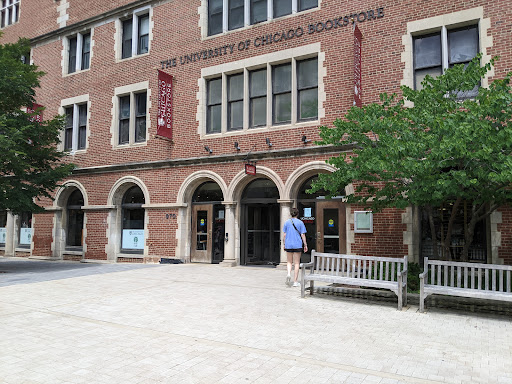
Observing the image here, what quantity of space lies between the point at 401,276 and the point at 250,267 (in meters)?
6.71

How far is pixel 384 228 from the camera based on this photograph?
35.6 ft

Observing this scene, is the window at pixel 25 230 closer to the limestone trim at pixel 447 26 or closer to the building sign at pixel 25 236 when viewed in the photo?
the building sign at pixel 25 236

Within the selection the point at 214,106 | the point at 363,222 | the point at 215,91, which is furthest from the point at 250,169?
the point at 363,222

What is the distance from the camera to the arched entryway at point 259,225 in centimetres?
1338

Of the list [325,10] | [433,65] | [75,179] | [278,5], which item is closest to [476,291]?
[433,65]

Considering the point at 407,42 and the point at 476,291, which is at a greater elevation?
the point at 407,42

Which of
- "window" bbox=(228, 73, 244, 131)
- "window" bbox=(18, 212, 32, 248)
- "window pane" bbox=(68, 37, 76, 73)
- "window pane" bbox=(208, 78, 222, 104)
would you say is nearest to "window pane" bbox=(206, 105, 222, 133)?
"window pane" bbox=(208, 78, 222, 104)

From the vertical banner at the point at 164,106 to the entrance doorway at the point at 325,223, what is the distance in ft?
18.0

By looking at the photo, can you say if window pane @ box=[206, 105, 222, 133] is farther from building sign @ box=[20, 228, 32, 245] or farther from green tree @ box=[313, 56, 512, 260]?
building sign @ box=[20, 228, 32, 245]

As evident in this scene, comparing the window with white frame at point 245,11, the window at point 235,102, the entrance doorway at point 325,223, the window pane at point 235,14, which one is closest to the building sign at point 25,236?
the window at point 235,102

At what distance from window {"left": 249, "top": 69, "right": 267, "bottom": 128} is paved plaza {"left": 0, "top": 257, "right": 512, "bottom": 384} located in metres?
6.59

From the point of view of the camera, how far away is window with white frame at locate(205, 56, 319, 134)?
12.6 meters

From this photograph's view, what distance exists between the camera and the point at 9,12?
2077 centimetres

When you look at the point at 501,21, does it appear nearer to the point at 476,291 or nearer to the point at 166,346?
the point at 476,291
